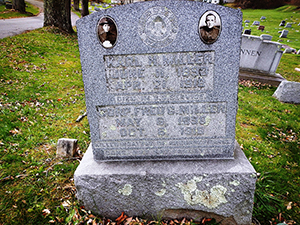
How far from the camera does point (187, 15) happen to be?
187cm

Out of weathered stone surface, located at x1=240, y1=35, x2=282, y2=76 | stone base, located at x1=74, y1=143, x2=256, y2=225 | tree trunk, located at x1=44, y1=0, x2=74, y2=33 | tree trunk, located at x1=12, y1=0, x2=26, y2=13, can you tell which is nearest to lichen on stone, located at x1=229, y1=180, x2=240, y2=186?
stone base, located at x1=74, y1=143, x2=256, y2=225

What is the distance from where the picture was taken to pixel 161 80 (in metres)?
2.10

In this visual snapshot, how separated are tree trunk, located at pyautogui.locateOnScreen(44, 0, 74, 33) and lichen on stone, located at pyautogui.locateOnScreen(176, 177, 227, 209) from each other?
10907mm

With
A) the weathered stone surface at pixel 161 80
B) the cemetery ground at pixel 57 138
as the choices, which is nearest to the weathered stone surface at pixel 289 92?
the cemetery ground at pixel 57 138

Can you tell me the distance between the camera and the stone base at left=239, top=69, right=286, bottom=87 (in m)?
7.33

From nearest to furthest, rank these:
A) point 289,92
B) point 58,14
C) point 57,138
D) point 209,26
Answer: point 209,26 → point 57,138 → point 289,92 → point 58,14

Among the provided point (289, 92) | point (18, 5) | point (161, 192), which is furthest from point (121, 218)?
point (18, 5)

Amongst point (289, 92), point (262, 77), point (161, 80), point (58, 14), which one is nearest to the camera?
point (161, 80)

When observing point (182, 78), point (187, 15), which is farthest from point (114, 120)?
point (187, 15)

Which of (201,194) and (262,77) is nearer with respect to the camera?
(201,194)

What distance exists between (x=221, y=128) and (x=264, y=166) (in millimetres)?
1522

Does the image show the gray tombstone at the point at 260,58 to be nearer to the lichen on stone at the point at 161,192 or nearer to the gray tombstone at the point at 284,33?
the lichen on stone at the point at 161,192

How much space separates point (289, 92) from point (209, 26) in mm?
5327

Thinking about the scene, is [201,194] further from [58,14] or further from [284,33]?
[284,33]
